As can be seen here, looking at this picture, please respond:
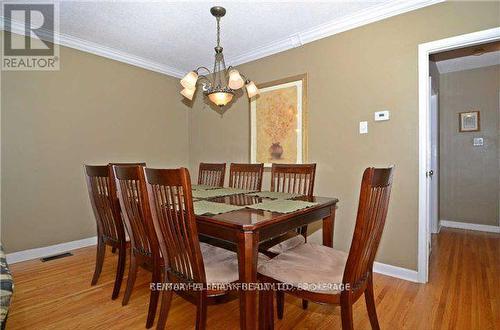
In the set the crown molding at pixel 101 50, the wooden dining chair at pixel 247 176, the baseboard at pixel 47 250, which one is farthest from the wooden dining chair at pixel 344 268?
the crown molding at pixel 101 50

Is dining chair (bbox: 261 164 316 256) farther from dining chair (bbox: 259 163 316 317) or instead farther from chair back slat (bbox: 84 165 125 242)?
chair back slat (bbox: 84 165 125 242)

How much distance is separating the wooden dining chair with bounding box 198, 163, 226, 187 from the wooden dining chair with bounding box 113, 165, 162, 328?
1181mm

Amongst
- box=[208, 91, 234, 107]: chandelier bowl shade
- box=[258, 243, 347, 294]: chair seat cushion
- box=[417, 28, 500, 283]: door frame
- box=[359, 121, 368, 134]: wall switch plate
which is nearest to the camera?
box=[258, 243, 347, 294]: chair seat cushion

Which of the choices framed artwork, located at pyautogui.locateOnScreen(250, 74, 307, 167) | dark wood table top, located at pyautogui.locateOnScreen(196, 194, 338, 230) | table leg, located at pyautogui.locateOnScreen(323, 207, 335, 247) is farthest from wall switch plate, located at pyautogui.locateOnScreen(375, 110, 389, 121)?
dark wood table top, located at pyautogui.locateOnScreen(196, 194, 338, 230)

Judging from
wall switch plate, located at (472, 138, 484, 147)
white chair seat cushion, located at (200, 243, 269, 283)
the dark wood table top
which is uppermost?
wall switch plate, located at (472, 138, 484, 147)

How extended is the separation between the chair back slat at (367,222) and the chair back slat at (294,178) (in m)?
0.92

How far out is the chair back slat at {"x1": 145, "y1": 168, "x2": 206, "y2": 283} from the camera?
120 cm

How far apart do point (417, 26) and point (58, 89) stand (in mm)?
3653

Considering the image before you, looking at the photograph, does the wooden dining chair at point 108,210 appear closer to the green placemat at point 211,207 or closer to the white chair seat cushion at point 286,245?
the green placemat at point 211,207

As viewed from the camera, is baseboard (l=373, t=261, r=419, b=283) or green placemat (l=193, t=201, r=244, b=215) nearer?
green placemat (l=193, t=201, r=244, b=215)

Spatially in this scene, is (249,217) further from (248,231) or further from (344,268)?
(344,268)

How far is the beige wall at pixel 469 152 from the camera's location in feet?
11.8

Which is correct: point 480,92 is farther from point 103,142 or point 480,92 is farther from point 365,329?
point 103,142

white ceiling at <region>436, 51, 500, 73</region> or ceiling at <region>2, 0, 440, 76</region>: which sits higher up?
ceiling at <region>2, 0, 440, 76</region>
